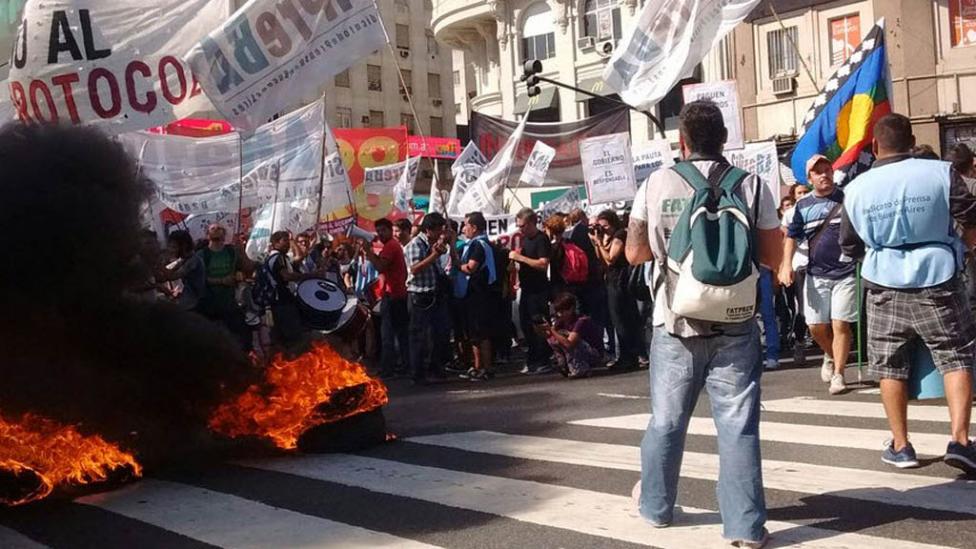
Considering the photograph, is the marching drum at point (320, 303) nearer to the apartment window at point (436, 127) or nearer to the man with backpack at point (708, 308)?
the man with backpack at point (708, 308)

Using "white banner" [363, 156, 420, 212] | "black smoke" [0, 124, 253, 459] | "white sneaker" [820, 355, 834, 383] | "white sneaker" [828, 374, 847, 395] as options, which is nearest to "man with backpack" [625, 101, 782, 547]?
"black smoke" [0, 124, 253, 459]

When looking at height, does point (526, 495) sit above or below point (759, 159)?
below

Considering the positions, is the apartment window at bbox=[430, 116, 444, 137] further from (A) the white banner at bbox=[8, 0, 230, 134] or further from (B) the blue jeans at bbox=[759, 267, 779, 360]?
(B) the blue jeans at bbox=[759, 267, 779, 360]

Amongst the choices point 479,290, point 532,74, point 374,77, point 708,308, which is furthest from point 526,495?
point 374,77

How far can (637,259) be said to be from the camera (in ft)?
15.6

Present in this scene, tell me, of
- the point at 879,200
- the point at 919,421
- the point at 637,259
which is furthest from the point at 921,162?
the point at 919,421

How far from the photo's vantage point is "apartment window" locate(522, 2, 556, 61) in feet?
135

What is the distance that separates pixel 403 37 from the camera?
65.2 meters

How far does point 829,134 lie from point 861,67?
0.74m

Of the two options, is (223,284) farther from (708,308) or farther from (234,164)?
(708,308)

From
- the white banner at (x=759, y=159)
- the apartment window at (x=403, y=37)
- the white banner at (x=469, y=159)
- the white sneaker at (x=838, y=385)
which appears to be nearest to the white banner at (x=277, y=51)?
the white sneaker at (x=838, y=385)

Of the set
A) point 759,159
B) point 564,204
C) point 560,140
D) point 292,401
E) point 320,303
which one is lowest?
point 292,401

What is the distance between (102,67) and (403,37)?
5610cm

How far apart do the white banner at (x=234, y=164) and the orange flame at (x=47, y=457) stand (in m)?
10.8
